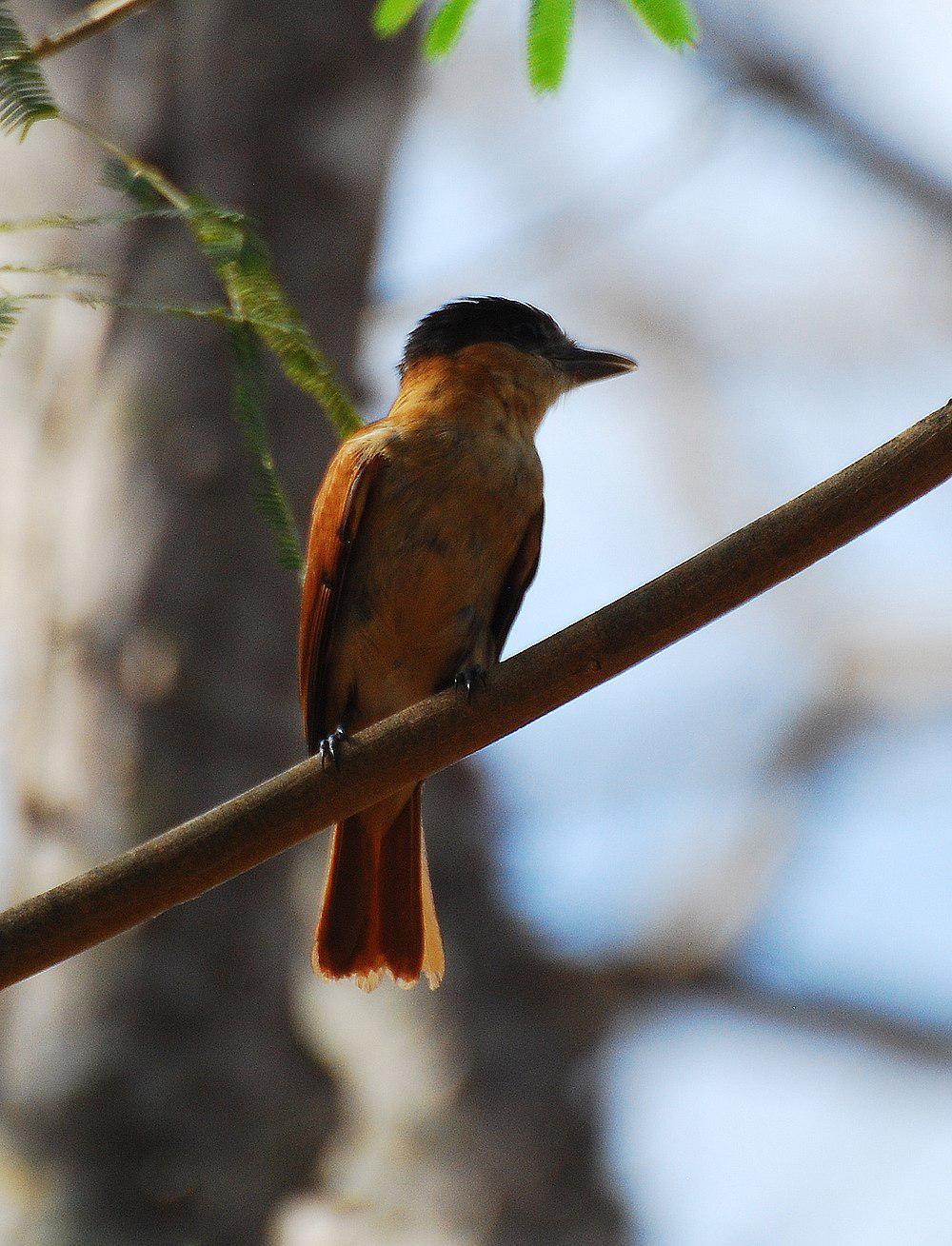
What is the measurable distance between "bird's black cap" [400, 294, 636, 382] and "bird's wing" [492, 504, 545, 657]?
63 centimetres

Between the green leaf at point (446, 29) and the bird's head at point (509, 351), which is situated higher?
the bird's head at point (509, 351)

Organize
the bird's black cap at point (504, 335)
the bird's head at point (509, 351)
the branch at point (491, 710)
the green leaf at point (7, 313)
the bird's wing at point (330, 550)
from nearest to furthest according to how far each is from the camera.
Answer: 1. the green leaf at point (7, 313)
2. the branch at point (491, 710)
3. the bird's wing at point (330, 550)
4. the bird's head at point (509, 351)
5. the bird's black cap at point (504, 335)

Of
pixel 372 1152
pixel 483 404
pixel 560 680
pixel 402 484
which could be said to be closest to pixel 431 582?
pixel 402 484

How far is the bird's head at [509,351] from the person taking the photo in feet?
11.5

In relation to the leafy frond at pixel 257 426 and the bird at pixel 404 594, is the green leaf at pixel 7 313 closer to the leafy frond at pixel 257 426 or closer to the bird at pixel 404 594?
the leafy frond at pixel 257 426

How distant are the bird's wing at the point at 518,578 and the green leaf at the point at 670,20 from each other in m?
1.28

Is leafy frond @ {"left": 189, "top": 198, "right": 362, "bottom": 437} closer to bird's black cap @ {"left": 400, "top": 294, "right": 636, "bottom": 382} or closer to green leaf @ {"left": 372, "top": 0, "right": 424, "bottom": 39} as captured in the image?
green leaf @ {"left": 372, "top": 0, "right": 424, "bottom": 39}

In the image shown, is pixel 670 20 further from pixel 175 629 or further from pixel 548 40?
pixel 175 629

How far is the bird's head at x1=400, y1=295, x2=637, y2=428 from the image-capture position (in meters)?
3.50

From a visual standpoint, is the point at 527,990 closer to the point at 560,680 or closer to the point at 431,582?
the point at 431,582

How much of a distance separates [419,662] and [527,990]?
2.56 m

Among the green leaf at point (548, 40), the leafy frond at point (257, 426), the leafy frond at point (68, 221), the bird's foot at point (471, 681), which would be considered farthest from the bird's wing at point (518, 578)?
the leafy frond at point (68, 221)

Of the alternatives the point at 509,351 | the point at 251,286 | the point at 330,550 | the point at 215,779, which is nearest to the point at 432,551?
the point at 330,550

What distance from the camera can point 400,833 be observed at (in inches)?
130
